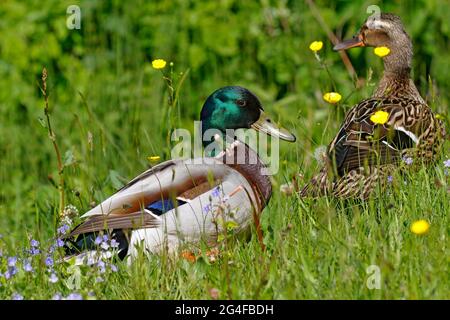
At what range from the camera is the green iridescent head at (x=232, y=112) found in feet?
19.3

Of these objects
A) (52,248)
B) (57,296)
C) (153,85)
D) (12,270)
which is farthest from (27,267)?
(153,85)

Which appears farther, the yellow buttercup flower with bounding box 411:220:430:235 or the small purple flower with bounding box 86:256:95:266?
the small purple flower with bounding box 86:256:95:266

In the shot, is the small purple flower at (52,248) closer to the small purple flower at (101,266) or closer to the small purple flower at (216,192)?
the small purple flower at (101,266)

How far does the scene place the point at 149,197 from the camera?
17.0ft

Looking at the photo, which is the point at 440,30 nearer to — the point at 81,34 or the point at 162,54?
the point at 162,54

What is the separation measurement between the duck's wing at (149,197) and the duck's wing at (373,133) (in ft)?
2.24

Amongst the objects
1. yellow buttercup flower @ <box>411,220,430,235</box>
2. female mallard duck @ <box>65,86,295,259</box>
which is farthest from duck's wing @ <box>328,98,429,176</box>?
yellow buttercup flower @ <box>411,220,430,235</box>

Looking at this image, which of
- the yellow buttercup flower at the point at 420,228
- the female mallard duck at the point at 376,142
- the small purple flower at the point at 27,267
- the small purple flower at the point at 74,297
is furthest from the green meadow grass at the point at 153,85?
the small purple flower at the point at 74,297

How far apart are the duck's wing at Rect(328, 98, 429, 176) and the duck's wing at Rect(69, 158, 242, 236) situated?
68 centimetres

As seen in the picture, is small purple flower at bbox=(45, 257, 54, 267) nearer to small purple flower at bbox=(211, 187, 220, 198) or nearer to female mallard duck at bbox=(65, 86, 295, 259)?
female mallard duck at bbox=(65, 86, 295, 259)

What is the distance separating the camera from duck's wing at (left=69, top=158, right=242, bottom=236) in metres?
5.11

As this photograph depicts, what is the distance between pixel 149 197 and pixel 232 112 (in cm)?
94

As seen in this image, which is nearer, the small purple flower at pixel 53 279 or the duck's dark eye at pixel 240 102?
the small purple flower at pixel 53 279

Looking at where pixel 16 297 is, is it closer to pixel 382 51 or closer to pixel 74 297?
pixel 74 297
